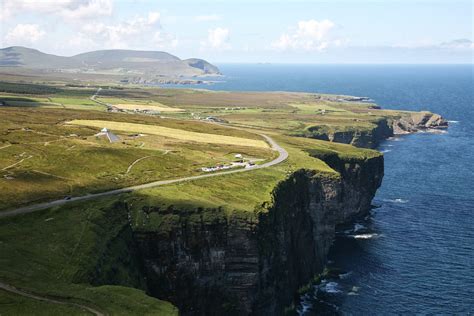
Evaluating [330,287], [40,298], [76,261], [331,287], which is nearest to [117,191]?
[76,261]

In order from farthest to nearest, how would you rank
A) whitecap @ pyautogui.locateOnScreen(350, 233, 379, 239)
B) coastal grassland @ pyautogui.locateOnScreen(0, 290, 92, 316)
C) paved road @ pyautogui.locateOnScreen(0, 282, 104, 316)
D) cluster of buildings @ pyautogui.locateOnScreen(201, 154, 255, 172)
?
whitecap @ pyautogui.locateOnScreen(350, 233, 379, 239) → cluster of buildings @ pyautogui.locateOnScreen(201, 154, 255, 172) → paved road @ pyautogui.locateOnScreen(0, 282, 104, 316) → coastal grassland @ pyautogui.locateOnScreen(0, 290, 92, 316)

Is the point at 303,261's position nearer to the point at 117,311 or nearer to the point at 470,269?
the point at 470,269

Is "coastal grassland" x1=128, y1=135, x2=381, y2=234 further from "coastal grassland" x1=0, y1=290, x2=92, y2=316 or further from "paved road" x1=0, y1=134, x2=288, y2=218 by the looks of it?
"coastal grassland" x1=0, y1=290, x2=92, y2=316

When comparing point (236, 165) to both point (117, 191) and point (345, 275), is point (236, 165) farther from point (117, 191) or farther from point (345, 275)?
point (117, 191)

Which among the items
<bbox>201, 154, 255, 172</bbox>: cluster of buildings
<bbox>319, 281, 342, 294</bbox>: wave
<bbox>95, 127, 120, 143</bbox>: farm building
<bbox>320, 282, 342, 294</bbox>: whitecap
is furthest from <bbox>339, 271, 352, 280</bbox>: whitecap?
<bbox>95, 127, 120, 143</bbox>: farm building

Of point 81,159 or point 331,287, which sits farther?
point 81,159
